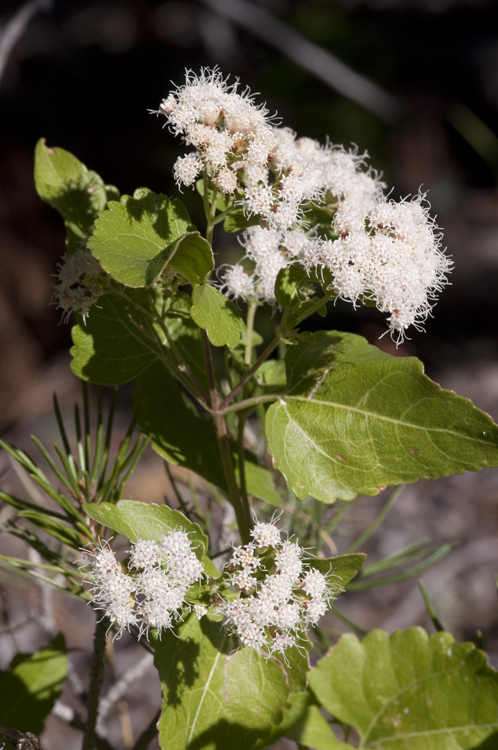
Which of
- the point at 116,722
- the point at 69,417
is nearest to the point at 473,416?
the point at 116,722

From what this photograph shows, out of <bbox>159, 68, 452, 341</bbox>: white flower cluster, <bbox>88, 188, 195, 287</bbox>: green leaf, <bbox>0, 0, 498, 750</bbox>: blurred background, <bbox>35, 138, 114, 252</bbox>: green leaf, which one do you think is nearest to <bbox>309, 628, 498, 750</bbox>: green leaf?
<bbox>159, 68, 452, 341</bbox>: white flower cluster

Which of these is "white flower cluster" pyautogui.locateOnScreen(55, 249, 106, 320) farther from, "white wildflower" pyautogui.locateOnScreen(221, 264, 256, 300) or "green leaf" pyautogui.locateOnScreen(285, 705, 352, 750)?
"green leaf" pyautogui.locateOnScreen(285, 705, 352, 750)

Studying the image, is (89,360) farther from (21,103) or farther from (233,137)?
(21,103)

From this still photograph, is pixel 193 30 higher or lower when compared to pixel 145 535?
higher

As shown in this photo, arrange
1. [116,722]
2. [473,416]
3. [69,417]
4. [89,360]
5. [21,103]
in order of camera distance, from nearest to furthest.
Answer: [473,416] < [89,360] < [116,722] < [69,417] < [21,103]

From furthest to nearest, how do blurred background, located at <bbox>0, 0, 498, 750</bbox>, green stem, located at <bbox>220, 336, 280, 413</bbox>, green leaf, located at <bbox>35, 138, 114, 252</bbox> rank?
blurred background, located at <bbox>0, 0, 498, 750</bbox>
green leaf, located at <bbox>35, 138, 114, 252</bbox>
green stem, located at <bbox>220, 336, 280, 413</bbox>

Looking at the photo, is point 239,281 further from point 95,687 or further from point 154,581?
point 95,687

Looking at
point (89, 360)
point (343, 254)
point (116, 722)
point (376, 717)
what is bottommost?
point (116, 722)
